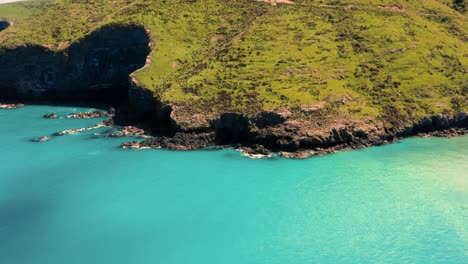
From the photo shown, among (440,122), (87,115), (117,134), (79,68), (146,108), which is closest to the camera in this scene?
(440,122)

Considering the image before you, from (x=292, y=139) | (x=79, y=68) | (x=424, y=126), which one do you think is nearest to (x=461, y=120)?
(x=424, y=126)

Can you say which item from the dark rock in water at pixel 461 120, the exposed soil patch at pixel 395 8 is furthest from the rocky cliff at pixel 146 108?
the exposed soil patch at pixel 395 8

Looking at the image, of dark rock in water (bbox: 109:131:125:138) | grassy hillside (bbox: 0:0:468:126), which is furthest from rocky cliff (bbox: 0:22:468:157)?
dark rock in water (bbox: 109:131:125:138)

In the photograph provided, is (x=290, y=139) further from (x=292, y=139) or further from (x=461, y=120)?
(x=461, y=120)

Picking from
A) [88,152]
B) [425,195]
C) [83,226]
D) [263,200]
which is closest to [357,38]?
[425,195]

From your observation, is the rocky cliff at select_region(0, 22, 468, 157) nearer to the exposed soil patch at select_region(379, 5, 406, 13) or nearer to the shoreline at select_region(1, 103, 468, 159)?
the shoreline at select_region(1, 103, 468, 159)

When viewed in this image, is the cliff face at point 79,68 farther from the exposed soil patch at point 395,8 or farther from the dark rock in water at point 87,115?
the exposed soil patch at point 395,8
